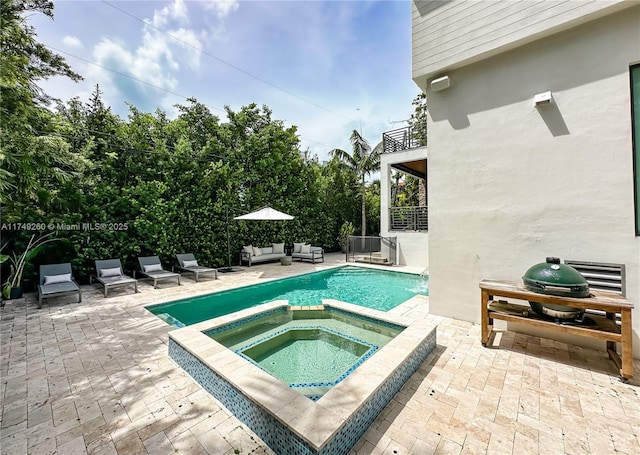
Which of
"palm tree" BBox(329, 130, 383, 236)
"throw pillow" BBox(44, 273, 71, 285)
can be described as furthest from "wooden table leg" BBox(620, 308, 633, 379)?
"palm tree" BBox(329, 130, 383, 236)

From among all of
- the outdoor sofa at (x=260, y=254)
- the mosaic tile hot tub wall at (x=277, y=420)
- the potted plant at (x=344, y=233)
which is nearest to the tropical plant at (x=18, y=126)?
the mosaic tile hot tub wall at (x=277, y=420)

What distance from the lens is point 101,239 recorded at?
9.34 m

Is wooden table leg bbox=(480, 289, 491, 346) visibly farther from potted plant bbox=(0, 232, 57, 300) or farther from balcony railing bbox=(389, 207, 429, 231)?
potted plant bbox=(0, 232, 57, 300)

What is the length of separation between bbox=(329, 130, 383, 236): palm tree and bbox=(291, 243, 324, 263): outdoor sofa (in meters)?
6.09

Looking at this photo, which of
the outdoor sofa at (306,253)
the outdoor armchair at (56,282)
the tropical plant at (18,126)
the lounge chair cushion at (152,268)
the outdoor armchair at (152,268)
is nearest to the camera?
the tropical plant at (18,126)

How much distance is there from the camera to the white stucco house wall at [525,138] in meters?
4.12

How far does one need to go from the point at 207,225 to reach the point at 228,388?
1001 centimetres

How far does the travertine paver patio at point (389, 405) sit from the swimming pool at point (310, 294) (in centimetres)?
192

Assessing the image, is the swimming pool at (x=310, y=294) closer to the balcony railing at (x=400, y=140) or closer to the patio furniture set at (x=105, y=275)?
the patio furniture set at (x=105, y=275)

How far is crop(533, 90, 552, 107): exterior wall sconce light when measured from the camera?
A: 4.55 meters

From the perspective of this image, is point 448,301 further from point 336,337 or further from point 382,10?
point 382,10

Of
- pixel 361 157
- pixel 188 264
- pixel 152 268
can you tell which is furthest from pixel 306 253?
pixel 361 157

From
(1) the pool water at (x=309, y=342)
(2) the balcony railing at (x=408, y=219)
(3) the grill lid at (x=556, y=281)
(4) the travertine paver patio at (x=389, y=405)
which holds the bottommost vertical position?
(1) the pool water at (x=309, y=342)

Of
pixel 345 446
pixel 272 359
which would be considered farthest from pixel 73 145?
pixel 345 446
